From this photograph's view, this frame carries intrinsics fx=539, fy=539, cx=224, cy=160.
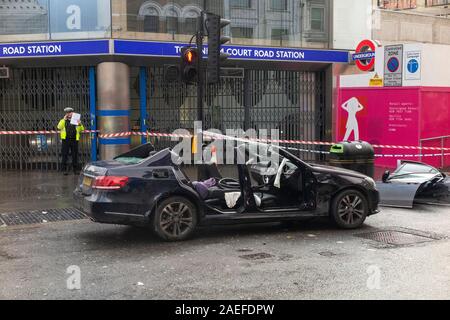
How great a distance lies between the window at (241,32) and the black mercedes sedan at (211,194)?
8040mm

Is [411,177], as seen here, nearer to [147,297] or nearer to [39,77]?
[147,297]

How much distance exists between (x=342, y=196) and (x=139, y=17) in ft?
29.0

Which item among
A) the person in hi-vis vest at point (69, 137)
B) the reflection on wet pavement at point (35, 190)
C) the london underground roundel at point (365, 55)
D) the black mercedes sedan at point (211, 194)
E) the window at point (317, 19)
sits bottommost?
the reflection on wet pavement at point (35, 190)

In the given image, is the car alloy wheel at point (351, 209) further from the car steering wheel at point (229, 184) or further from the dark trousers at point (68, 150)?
the dark trousers at point (68, 150)

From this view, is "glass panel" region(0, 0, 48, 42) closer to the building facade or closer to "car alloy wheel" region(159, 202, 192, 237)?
the building facade

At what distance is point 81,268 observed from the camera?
583 cm

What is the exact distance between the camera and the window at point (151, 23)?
567 inches

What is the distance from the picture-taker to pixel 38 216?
29.1ft

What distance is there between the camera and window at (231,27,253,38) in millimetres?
15391

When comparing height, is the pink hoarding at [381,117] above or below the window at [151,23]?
below

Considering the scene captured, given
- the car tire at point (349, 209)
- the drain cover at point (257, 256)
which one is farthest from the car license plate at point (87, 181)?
the car tire at point (349, 209)

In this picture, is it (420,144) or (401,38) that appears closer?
(420,144)

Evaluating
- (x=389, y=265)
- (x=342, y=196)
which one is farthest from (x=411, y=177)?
(x=389, y=265)

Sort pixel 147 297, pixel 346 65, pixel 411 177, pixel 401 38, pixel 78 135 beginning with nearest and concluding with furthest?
pixel 147 297
pixel 411 177
pixel 78 135
pixel 346 65
pixel 401 38
